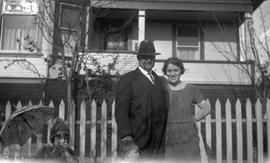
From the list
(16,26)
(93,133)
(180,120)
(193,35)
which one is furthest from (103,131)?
(193,35)

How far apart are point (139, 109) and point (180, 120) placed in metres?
0.58

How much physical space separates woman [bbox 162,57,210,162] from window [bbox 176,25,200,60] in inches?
415

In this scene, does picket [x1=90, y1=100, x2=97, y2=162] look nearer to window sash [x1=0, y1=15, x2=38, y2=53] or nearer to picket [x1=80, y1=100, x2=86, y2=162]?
picket [x1=80, y1=100, x2=86, y2=162]

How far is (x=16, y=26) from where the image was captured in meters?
11.9

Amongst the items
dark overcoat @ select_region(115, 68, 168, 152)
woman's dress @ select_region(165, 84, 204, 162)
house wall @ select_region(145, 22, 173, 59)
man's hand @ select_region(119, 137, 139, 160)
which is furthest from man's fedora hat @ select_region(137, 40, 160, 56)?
house wall @ select_region(145, 22, 173, 59)

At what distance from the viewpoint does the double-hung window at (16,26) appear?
1175 cm

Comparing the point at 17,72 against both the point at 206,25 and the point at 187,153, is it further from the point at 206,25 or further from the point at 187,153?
the point at 187,153

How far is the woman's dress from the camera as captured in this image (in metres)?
3.80

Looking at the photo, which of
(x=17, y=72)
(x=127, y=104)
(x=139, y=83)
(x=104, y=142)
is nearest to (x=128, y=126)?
(x=127, y=104)

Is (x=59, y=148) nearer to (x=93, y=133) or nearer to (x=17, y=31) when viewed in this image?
(x=93, y=133)

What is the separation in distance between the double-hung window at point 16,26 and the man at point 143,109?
8.71m

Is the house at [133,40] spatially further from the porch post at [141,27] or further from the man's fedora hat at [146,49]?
the man's fedora hat at [146,49]

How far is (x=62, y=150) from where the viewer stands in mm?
3998

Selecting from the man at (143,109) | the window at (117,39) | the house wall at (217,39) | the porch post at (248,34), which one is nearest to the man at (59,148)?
the man at (143,109)
